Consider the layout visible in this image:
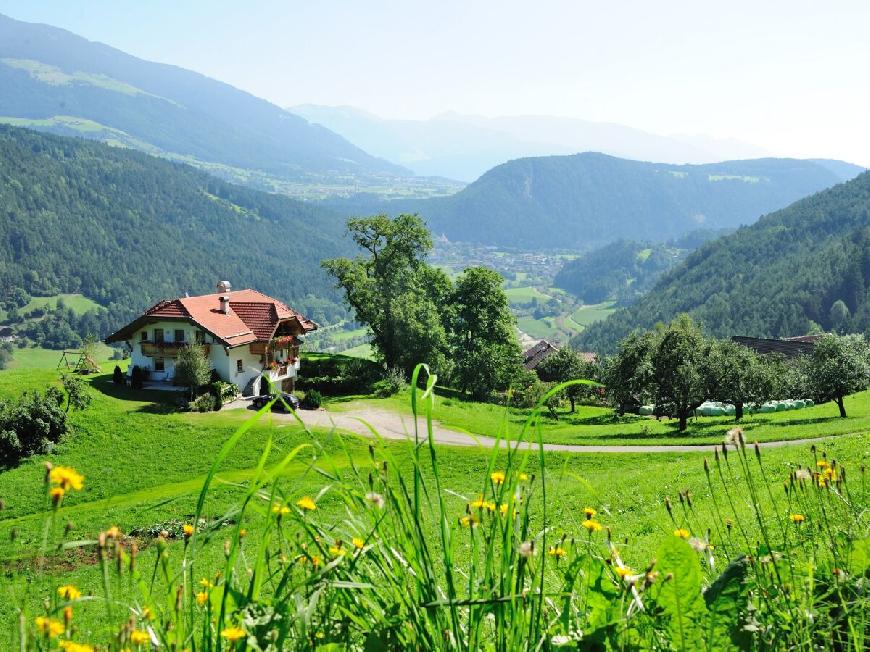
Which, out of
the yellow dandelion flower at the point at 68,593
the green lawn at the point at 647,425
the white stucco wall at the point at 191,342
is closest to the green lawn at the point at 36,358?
the white stucco wall at the point at 191,342

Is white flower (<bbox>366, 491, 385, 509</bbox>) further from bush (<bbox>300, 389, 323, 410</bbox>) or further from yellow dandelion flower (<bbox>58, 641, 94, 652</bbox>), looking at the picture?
bush (<bbox>300, 389, 323, 410</bbox>)

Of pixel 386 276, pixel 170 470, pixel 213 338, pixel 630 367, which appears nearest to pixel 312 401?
pixel 213 338

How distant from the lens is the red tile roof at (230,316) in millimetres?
41719

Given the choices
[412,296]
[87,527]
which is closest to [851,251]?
[412,296]

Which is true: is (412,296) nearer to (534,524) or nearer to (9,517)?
(9,517)

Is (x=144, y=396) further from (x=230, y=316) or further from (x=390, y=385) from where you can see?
(x=390, y=385)

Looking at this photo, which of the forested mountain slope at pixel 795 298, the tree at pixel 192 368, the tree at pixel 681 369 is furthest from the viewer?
the forested mountain slope at pixel 795 298

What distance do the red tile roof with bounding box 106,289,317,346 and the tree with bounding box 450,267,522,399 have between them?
13.4 meters

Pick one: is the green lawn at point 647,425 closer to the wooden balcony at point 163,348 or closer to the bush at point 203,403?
the bush at point 203,403

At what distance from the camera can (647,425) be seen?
4444cm

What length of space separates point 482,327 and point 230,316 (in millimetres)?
20863

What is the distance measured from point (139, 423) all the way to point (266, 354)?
997cm

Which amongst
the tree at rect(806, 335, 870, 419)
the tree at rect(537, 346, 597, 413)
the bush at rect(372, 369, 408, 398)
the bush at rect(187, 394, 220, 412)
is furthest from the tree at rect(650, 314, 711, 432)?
the bush at rect(187, 394, 220, 412)

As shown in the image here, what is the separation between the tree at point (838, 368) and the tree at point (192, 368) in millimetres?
34062
